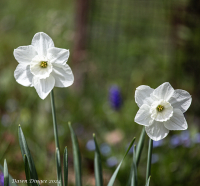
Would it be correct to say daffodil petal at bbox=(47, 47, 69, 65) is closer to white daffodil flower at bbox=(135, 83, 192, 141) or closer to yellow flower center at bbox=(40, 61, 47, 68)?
yellow flower center at bbox=(40, 61, 47, 68)

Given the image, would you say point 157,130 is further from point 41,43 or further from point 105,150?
point 105,150

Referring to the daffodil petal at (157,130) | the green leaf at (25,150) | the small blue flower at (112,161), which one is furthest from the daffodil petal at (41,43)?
the small blue flower at (112,161)

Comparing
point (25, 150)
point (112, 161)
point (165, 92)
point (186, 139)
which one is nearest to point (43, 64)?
point (25, 150)

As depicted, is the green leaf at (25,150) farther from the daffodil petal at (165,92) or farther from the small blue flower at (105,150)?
the small blue flower at (105,150)

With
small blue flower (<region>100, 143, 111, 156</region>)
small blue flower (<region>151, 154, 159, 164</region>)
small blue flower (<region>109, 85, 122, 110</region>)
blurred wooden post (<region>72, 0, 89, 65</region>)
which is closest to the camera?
small blue flower (<region>151, 154, 159, 164</region>)

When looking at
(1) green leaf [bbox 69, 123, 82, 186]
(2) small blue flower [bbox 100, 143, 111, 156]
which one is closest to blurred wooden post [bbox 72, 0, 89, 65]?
(2) small blue flower [bbox 100, 143, 111, 156]

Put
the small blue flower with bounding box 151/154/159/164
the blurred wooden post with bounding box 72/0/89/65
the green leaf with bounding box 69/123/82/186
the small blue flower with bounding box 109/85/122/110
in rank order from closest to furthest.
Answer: the green leaf with bounding box 69/123/82/186
the small blue flower with bounding box 151/154/159/164
the small blue flower with bounding box 109/85/122/110
the blurred wooden post with bounding box 72/0/89/65
